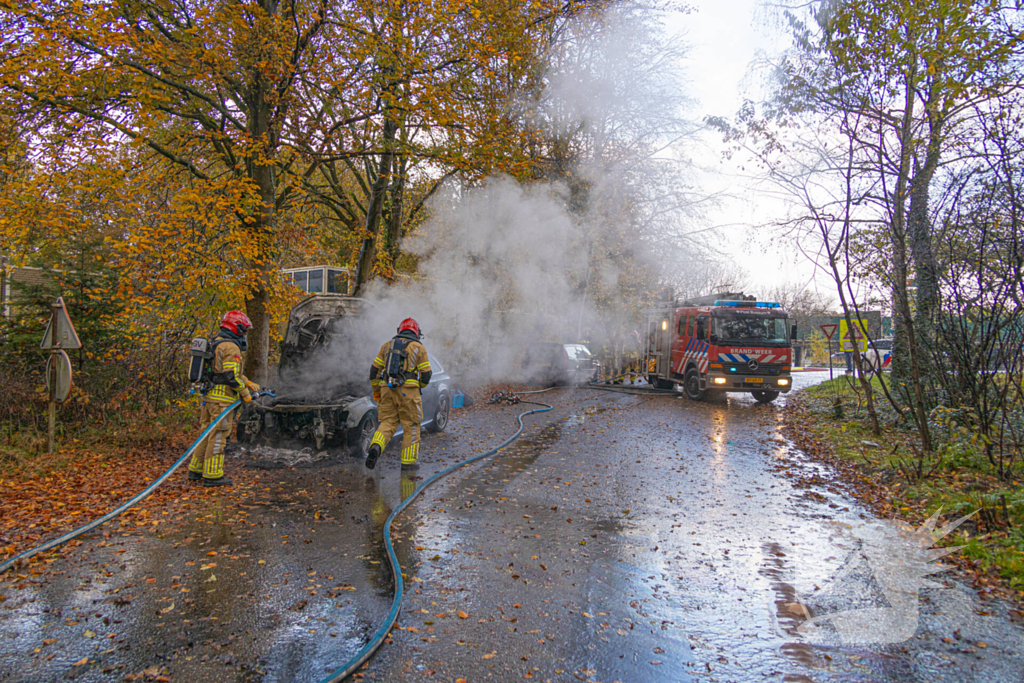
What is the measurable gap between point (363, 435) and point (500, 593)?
4294 mm

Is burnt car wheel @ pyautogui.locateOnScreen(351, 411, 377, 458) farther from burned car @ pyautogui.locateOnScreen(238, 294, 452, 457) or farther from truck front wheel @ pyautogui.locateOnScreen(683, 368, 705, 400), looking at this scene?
truck front wheel @ pyautogui.locateOnScreen(683, 368, 705, 400)

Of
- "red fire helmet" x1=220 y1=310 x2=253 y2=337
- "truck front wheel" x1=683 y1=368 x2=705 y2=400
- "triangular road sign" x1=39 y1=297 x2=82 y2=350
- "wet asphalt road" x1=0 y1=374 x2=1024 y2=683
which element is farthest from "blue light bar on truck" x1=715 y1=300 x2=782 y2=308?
"triangular road sign" x1=39 y1=297 x2=82 y2=350

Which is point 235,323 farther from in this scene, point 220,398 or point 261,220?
point 261,220

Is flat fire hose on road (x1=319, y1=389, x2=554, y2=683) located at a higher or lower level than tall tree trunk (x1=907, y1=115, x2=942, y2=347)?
lower

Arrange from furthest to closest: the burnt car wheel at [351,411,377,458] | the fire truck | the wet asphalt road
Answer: the fire truck < the burnt car wheel at [351,411,377,458] < the wet asphalt road

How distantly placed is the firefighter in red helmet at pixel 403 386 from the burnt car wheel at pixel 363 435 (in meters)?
0.40

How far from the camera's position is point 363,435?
7.61 meters

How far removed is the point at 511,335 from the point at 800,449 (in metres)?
11.7

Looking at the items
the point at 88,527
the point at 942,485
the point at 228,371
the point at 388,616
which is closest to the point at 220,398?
the point at 228,371

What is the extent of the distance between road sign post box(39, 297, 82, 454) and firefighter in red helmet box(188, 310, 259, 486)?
1962 millimetres

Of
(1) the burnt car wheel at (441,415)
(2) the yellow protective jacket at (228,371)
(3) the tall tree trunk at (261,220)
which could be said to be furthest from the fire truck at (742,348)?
(2) the yellow protective jacket at (228,371)

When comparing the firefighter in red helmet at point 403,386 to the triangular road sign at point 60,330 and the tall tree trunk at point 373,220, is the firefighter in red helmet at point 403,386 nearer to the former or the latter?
the triangular road sign at point 60,330

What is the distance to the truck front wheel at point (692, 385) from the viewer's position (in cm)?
1640

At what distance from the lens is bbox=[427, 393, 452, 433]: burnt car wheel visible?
9.70 metres
